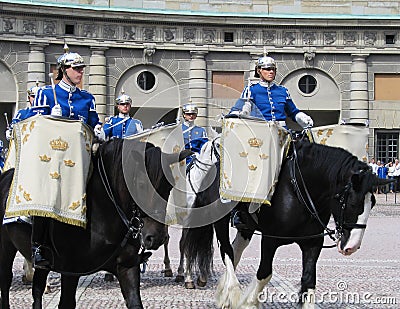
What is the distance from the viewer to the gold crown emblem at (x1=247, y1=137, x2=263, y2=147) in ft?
26.0

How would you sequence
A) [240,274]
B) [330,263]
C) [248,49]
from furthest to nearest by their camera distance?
[248,49]
[330,263]
[240,274]

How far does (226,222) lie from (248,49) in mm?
25014

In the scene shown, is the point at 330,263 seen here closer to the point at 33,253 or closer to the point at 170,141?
the point at 170,141

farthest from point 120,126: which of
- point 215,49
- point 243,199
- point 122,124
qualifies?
point 215,49

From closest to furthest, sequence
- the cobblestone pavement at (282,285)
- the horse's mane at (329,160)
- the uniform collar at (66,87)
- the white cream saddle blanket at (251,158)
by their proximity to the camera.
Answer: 1. the uniform collar at (66,87)
2. the horse's mane at (329,160)
3. the white cream saddle blanket at (251,158)
4. the cobblestone pavement at (282,285)

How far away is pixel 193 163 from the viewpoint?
30.7 feet

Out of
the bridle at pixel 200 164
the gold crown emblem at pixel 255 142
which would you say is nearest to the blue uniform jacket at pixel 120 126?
the bridle at pixel 200 164

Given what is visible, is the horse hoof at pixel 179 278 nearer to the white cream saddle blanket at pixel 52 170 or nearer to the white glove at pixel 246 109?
the white glove at pixel 246 109

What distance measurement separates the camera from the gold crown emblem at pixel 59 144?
6262 mm

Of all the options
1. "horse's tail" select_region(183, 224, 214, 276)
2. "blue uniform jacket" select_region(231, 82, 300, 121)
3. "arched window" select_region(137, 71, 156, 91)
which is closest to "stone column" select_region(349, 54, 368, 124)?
"arched window" select_region(137, 71, 156, 91)

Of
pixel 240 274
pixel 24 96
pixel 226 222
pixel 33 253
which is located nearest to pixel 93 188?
pixel 33 253

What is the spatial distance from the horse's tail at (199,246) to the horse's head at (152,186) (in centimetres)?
364

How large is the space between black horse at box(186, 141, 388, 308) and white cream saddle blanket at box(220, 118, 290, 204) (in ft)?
0.60

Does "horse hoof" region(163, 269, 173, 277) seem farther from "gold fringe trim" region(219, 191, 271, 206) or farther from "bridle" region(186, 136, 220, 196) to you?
"gold fringe trim" region(219, 191, 271, 206)
